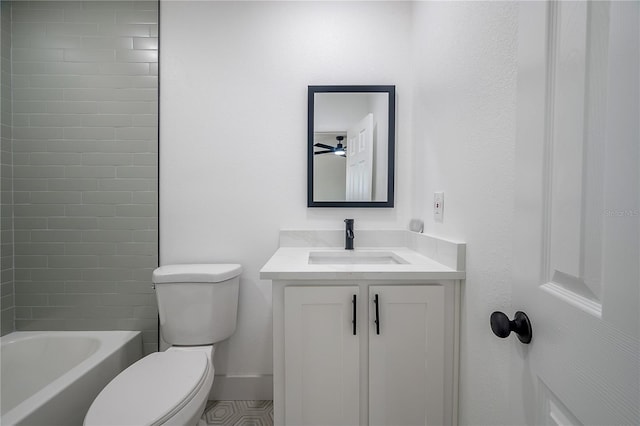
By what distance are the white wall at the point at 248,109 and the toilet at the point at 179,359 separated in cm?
18

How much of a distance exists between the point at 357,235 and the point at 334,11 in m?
1.27

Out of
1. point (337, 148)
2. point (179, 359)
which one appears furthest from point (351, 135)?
point (179, 359)

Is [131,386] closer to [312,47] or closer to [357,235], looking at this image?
[357,235]

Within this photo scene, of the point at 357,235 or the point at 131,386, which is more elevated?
the point at 357,235

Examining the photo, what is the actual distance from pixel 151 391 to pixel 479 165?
4.48ft

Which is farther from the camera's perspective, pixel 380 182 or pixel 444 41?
pixel 380 182

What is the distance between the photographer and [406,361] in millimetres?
1045

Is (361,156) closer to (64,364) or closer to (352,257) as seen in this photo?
(352,257)

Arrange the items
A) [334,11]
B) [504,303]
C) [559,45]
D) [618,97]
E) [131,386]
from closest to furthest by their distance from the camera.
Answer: [618,97], [559,45], [504,303], [131,386], [334,11]

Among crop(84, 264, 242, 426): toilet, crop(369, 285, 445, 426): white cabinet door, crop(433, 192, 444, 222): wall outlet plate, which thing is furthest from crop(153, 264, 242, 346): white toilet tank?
crop(433, 192, 444, 222): wall outlet plate

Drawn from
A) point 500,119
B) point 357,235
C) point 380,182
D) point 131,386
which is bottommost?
point 131,386

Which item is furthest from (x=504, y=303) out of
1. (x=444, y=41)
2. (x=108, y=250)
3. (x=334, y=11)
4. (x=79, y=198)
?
(x=79, y=198)

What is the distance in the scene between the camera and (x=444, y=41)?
3.91ft

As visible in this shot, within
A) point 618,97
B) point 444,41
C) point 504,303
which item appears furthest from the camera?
point 444,41
